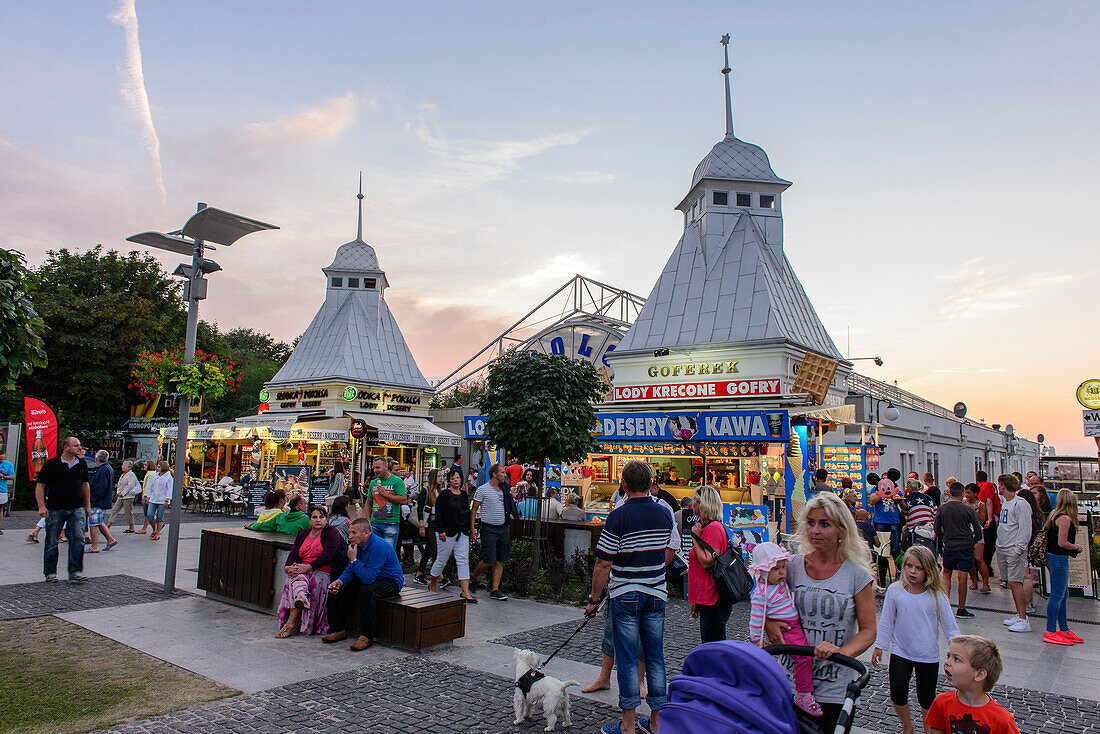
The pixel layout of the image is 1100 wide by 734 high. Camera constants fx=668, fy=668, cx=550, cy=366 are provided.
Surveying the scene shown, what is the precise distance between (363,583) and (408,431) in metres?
19.9

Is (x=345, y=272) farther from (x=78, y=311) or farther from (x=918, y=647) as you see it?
(x=918, y=647)

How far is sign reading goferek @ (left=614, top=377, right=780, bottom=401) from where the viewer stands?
1814 centimetres

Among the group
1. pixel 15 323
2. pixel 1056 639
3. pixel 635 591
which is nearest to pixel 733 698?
pixel 635 591

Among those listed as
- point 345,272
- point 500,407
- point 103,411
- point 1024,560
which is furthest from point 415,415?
point 1024,560

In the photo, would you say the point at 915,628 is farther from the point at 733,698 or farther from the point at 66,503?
the point at 66,503

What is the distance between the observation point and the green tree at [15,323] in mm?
5324

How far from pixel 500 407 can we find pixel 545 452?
3.41 feet

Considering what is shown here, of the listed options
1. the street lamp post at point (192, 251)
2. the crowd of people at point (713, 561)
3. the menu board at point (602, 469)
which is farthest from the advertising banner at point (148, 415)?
the street lamp post at point (192, 251)

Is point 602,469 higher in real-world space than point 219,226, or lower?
lower

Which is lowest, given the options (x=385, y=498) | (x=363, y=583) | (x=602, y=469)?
(x=363, y=583)

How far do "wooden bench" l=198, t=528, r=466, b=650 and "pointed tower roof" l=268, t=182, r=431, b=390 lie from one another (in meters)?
21.2

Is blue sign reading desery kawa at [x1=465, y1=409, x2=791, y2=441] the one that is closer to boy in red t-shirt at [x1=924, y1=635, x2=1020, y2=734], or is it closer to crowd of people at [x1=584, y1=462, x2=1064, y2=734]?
crowd of people at [x1=584, y1=462, x2=1064, y2=734]

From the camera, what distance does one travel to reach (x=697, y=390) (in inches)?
762

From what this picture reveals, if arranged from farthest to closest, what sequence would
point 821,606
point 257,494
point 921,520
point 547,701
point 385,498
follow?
point 257,494 → point 921,520 → point 385,498 → point 547,701 → point 821,606
